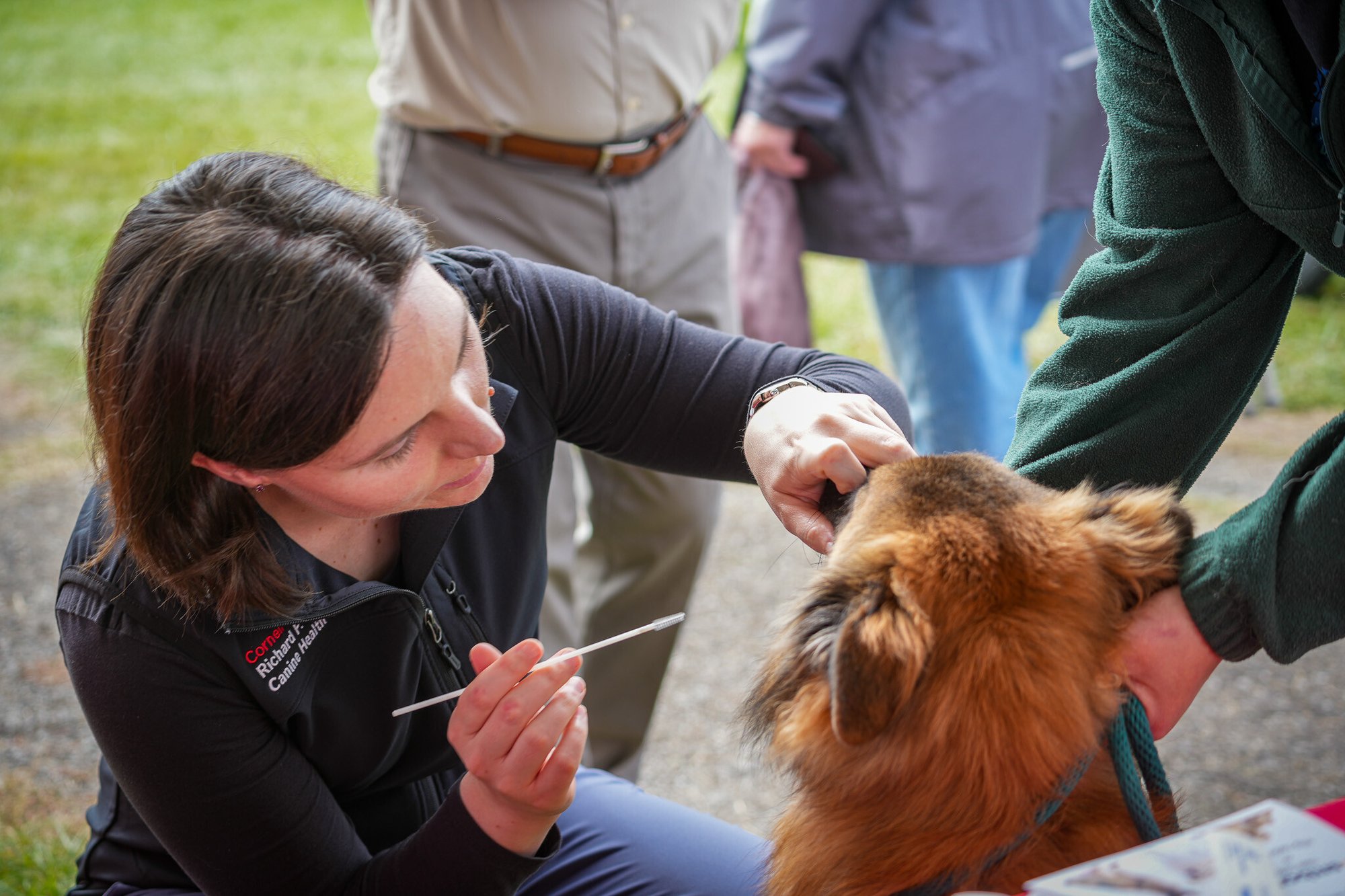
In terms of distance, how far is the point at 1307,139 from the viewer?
1401 mm

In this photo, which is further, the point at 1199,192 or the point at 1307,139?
the point at 1199,192

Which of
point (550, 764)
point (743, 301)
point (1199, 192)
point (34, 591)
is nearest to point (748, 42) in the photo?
point (743, 301)

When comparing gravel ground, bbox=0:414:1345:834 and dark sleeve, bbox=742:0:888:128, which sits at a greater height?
dark sleeve, bbox=742:0:888:128

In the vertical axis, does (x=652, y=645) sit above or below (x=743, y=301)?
below

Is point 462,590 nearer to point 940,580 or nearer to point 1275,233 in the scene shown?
point 940,580

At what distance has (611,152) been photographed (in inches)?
116

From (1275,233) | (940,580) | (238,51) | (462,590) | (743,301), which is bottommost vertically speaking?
(238,51)

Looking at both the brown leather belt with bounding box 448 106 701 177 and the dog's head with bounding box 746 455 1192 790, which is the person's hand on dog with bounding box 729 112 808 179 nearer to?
the brown leather belt with bounding box 448 106 701 177

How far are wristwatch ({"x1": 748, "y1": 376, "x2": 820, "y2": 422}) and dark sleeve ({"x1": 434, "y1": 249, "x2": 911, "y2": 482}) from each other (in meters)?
0.04

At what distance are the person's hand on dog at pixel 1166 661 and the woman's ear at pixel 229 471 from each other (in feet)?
3.92

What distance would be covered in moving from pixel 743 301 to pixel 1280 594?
251 centimetres

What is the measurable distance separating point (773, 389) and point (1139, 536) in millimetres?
702

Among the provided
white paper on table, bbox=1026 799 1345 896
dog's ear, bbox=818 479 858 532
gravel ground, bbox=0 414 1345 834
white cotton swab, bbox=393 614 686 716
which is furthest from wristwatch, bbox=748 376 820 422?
white paper on table, bbox=1026 799 1345 896

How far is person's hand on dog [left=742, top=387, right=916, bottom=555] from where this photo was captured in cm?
166
